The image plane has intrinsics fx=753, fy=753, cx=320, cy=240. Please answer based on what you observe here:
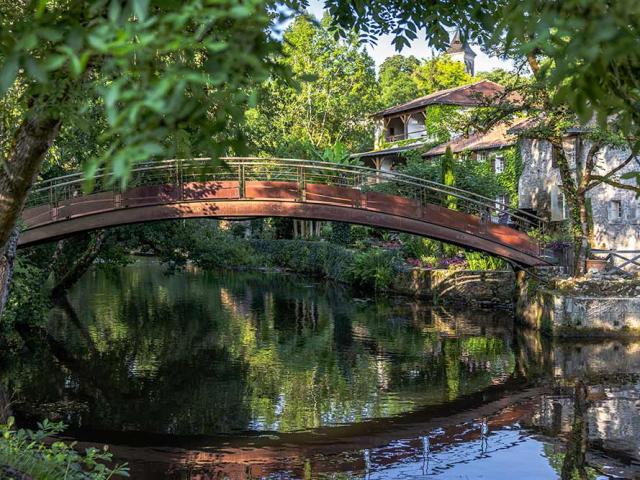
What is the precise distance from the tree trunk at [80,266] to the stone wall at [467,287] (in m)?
11.4

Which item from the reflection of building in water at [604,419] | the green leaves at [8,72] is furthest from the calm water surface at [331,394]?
the green leaves at [8,72]

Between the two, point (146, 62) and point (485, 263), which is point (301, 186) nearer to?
point (485, 263)

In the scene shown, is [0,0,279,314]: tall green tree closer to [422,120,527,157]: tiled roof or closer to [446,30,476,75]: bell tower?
[422,120,527,157]: tiled roof

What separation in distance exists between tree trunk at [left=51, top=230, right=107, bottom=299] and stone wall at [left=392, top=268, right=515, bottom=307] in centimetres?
1145

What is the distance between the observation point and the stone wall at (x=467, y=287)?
2469 cm

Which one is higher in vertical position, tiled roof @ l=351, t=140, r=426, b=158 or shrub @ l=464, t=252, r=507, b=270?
tiled roof @ l=351, t=140, r=426, b=158

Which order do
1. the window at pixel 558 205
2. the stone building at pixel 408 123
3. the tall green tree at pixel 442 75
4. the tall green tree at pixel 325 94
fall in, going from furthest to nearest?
1. the tall green tree at pixel 442 75
2. the tall green tree at pixel 325 94
3. the stone building at pixel 408 123
4. the window at pixel 558 205

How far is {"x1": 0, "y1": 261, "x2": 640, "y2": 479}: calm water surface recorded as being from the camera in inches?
393

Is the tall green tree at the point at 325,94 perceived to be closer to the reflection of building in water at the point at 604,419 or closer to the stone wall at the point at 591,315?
the stone wall at the point at 591,315

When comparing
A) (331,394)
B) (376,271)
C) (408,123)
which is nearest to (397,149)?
(408,123)

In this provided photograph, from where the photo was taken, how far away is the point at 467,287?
2544 cm

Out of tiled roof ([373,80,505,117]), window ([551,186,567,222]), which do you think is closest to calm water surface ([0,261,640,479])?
window ([551,186,567,222])

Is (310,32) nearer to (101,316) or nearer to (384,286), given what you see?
(384,286)

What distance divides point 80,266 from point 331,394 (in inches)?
519
